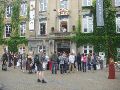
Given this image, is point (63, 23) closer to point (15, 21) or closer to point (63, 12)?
point (63, 12)

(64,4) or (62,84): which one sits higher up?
(64,4)

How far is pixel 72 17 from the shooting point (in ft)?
149

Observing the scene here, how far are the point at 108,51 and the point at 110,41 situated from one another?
1206 mm

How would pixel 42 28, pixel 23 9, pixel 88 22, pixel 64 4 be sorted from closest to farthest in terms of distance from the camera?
pixel 88 22, pixel 64 4, pixel 42 28, pixel 23 9

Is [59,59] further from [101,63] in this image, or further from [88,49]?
[88,49]

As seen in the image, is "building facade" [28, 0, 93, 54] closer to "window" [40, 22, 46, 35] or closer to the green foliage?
"window" [40, 22, 46, 35]

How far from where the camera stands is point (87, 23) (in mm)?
44500

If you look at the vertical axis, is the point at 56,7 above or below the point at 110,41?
above

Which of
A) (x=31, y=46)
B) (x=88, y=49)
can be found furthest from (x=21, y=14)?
(x=88, y=49)

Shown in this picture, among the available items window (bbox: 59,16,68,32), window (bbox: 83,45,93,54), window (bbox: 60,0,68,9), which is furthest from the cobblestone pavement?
window (bbox: 60,0,68,9)

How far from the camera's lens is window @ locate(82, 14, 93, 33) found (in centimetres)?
4409

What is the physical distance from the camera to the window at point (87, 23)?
1736 inches

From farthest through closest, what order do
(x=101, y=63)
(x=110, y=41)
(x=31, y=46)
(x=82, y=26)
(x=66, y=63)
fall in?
(x=31, y=46)
(x=82, y=26)
(x=110, y=41)
(x=101, y=63)
(x=66, y=63)

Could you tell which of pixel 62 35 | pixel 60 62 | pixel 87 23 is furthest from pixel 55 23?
pixel 60 62
